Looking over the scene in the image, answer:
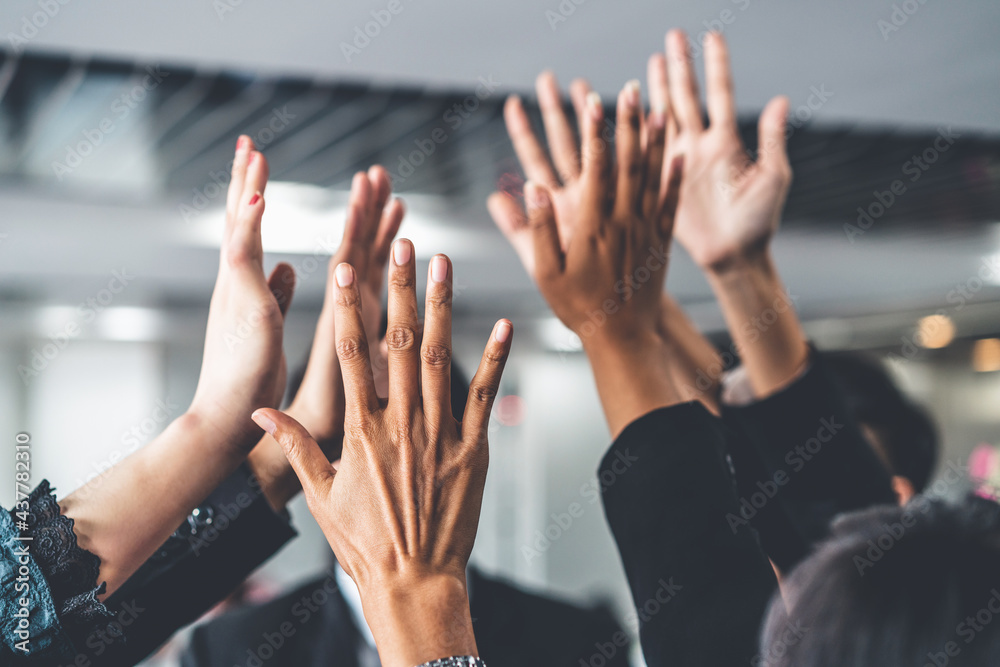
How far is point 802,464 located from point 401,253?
824mm

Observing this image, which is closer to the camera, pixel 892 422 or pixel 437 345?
pixel 437 345

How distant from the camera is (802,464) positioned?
1.14 meters

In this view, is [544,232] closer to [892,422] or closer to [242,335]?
[242,335]

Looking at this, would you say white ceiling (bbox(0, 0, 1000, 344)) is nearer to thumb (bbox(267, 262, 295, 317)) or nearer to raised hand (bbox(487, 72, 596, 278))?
raised hand (bbox(487, 72, 596, 278))

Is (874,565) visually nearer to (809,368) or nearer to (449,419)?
(449,419)

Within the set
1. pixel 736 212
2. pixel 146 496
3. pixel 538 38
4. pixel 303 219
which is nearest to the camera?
pixel 146 496

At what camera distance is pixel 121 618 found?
72cm

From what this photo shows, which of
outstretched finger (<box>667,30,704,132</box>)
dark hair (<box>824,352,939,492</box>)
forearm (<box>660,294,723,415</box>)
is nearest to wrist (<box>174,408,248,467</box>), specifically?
forearm (<box>660,294,723,415</box>)

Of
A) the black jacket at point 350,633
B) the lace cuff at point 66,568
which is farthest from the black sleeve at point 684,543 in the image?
the black jacket at point 350,633

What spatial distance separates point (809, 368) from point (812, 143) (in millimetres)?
2432

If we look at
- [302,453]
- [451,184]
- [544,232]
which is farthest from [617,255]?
[451,184]

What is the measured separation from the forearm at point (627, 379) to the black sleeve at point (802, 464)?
0.22 metres

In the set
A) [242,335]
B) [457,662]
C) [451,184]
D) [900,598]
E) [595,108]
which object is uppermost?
[451,184]

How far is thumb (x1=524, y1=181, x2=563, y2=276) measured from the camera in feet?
Answer: 2.75
